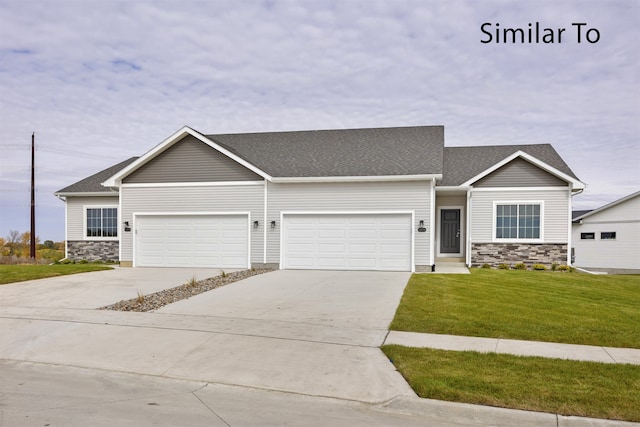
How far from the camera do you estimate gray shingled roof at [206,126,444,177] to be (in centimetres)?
1914

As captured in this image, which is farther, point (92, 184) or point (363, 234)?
point (92, 184)

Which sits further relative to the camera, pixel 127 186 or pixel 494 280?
pixel 127 186

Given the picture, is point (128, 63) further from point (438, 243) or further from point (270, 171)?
point (438, 243)

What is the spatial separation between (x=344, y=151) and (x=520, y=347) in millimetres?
14808

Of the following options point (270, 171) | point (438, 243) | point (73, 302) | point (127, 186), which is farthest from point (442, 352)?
point (127, 186)

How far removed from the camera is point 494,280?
51.4 feet

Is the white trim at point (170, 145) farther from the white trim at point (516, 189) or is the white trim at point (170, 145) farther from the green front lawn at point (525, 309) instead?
the white trim at point (516, 189)

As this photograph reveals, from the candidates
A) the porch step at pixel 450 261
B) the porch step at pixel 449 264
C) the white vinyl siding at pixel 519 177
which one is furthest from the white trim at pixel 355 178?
the porch step at pixel 450 261

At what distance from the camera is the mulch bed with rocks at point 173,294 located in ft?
36.7

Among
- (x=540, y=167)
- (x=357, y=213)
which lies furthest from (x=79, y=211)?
(x=540, y=167)

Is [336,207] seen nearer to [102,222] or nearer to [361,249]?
[361,249]

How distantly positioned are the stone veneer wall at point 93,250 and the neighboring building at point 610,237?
87.1ft

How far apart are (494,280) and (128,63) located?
556 inches

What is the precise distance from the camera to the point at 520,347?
7.82 metres
